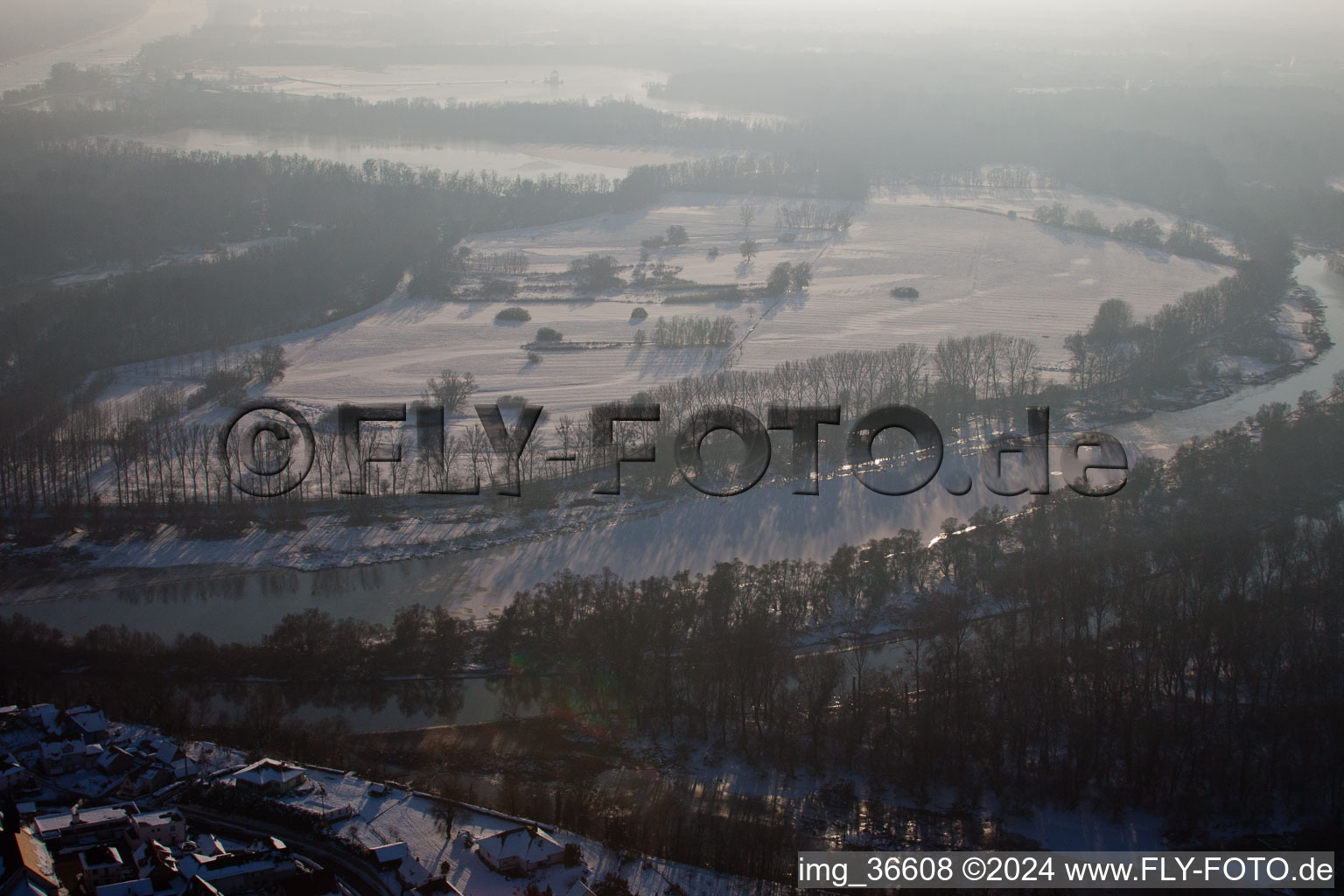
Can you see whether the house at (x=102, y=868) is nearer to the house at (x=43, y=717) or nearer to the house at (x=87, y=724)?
the house at (x=87, y=724)

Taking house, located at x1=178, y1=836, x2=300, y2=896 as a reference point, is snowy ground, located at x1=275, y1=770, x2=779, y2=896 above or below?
below

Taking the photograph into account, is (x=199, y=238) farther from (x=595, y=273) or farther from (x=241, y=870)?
(x=241, y=870)

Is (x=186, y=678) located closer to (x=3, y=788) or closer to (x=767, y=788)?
(x=3, y=788)

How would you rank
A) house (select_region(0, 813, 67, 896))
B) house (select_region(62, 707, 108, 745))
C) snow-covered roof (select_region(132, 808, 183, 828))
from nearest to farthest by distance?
house (select_region(0, 813, 67, 896)) < snow-covered roof (select_region(132, 808, 183, 828)) < house (select_region(62, 707, 108, 745))

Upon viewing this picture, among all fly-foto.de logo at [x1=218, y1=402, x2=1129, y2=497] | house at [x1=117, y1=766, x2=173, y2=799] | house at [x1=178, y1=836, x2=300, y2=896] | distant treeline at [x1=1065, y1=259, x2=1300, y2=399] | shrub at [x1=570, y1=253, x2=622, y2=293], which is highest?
shrub at [x1=570, y1=253, x2=622, y2=293]

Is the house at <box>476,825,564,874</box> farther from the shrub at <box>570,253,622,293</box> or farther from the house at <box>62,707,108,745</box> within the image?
the shrub at <box>570,253,622,293</box>

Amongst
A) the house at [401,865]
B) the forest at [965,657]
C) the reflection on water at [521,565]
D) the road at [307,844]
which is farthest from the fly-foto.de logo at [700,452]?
the house at [401,865]

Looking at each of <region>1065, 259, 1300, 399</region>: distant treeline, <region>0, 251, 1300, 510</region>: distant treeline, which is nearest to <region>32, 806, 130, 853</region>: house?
<region>0, 251, 1300, 510</region>: distant treeline

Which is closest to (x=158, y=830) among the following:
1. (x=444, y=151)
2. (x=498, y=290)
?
(x=498, y=290)
